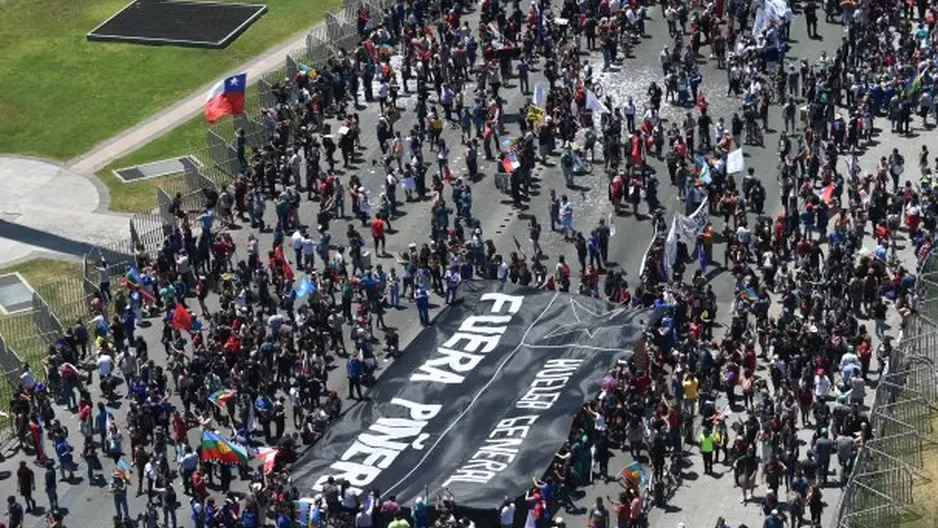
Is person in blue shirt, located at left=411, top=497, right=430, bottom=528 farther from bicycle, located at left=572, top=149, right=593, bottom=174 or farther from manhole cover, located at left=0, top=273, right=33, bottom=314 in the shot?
bicycle, located at left=572, top=149, right=593, bottom=174

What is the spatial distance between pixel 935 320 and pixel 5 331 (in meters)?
32.6

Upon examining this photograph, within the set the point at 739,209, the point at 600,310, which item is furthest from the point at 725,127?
the point at 600,310

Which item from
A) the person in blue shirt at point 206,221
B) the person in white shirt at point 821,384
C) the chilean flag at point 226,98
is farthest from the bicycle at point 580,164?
the person in white shirt at point 821,384

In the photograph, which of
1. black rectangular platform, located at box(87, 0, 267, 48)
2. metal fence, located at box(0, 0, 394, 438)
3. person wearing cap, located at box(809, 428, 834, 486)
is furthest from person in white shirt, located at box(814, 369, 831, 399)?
black rectangular platform, located at box(87, 0, 267, 48)

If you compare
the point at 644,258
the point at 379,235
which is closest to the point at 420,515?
the point at 644,258

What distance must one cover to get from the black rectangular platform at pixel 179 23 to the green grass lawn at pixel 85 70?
53cm

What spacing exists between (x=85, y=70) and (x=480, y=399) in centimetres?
4156

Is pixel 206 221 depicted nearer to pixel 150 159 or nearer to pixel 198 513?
pixel 150 159

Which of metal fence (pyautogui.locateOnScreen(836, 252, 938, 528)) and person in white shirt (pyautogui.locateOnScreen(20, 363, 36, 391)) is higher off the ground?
person in white shirt (pyautogui.locateOnScreen(20, 363, 36, 391))

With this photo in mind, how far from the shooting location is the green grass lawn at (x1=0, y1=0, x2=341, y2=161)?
96.0 m

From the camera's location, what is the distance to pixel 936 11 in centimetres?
9325

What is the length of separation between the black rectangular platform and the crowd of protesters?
33.5ft

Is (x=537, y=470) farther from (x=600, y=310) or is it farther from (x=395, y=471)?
(x=600, y=310)

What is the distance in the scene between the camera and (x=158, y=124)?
95.2 m
